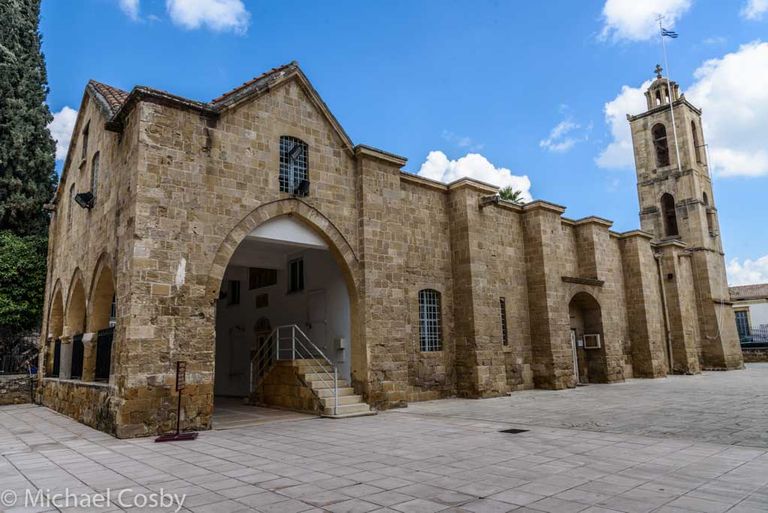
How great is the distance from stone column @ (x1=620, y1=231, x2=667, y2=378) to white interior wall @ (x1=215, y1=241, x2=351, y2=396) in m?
13.3

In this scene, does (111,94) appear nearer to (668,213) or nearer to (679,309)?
(679,309)

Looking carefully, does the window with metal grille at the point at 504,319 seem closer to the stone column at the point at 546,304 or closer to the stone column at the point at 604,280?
the stone column at the point at 546,304

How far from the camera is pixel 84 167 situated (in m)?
13.7

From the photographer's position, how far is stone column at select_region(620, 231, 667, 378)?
64.1ft

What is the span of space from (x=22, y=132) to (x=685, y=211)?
31.7 m

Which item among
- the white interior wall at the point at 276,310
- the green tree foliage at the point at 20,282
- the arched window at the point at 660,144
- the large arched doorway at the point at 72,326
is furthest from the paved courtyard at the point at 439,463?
the arched window at the point at 660,144

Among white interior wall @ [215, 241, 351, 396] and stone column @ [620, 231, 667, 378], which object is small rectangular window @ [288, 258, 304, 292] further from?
stone column @ [620, 231, 667, 378]

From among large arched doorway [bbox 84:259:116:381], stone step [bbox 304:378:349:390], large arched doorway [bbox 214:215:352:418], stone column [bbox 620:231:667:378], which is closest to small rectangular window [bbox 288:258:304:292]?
large arched doorway [bbox 214:215:352:418]

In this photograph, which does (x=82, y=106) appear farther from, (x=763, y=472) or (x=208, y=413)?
(x=763, y=472)

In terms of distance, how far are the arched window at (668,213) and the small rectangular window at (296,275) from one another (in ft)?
73.2

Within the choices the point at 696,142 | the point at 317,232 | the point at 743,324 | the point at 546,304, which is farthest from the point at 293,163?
the point at 743,324

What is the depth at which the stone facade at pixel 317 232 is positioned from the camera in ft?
29.4

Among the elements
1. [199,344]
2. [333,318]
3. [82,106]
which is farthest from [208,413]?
[82,106]

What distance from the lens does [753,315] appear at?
36.9 metres
